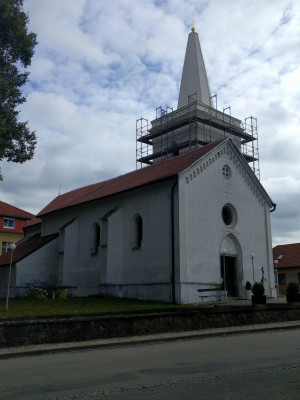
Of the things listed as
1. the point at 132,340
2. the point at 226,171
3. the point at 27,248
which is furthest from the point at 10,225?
the point at 132,340

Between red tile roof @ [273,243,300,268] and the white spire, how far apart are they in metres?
23.8

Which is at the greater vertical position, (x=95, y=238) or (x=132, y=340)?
(x=95, y=238)

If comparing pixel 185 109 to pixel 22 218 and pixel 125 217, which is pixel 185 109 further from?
pixel 22 218

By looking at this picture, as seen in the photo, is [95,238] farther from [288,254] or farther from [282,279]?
[288,254]

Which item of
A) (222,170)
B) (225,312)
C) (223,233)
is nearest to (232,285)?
(223,233)

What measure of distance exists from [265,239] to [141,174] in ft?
31.5

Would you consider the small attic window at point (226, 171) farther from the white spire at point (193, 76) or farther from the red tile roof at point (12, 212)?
the red tile roof at point (12, 212)

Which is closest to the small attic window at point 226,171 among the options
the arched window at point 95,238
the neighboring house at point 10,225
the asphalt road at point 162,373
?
the arched window at point 95,238

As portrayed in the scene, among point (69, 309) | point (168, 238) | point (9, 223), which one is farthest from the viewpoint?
point (9, 223)

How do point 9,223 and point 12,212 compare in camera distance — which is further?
point 12,212

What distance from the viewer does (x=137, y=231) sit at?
85.7ft

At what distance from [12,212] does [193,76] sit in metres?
27.2

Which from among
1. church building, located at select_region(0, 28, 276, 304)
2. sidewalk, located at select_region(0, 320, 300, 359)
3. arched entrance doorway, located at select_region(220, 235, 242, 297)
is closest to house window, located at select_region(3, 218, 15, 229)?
church building, located at select_region(0, 28, 276, 304)

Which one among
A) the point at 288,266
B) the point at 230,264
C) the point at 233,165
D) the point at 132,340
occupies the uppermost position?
the point at 233,165
